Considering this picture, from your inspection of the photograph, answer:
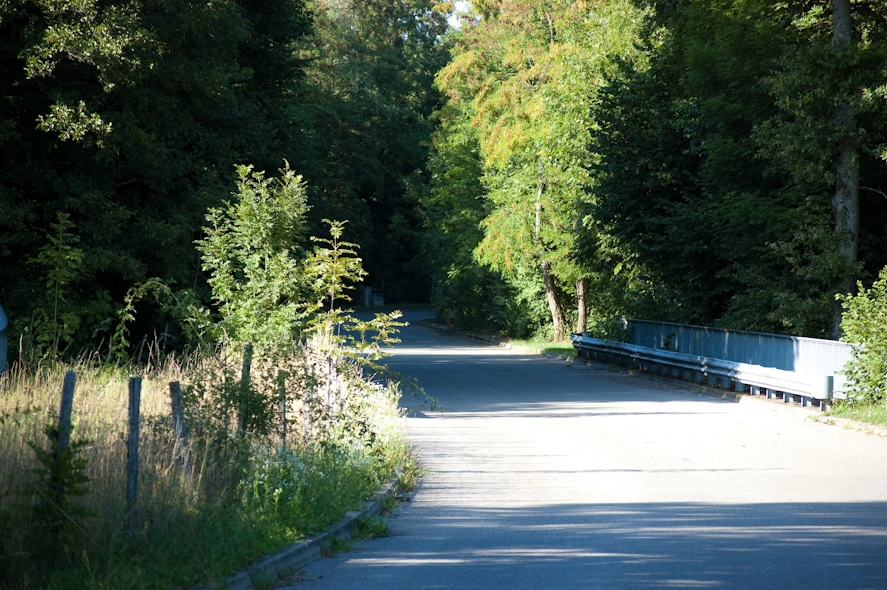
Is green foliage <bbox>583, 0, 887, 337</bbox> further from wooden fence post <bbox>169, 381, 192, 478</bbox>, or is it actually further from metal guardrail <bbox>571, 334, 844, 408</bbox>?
wooden fence post <bbox>169, 381, 192, 478</bbox>

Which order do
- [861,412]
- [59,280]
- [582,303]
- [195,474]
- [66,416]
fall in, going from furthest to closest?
1. [582,303]
2. [59,280]
3. [861,412]
4. [195,474]
5. [66,416]

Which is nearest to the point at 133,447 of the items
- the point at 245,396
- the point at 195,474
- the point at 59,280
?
the point at 195,474

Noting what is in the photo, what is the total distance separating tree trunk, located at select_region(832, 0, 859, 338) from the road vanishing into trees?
5215mm

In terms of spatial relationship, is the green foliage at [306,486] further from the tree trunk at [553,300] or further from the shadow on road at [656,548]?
the tree trunk at [553,300]

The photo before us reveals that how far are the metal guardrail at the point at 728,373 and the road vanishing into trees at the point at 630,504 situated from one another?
21.5 inches

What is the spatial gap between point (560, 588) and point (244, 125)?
22768mm

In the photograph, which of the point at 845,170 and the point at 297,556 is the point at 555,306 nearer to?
the point at 845,170

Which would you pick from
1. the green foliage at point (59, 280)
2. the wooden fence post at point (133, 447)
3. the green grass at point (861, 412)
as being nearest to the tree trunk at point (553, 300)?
the green grass at point (861, 412)

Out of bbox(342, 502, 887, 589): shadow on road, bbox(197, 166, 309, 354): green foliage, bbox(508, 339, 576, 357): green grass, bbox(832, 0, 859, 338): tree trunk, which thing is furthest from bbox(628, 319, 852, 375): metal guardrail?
bbox(197, 166, 309, 354): green foliage

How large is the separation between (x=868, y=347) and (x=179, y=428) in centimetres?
1385

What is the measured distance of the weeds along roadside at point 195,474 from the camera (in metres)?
6.45

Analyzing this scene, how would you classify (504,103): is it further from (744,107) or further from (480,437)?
(480,437)

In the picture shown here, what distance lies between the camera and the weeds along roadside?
6449mm

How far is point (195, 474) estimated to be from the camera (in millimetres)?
8352
